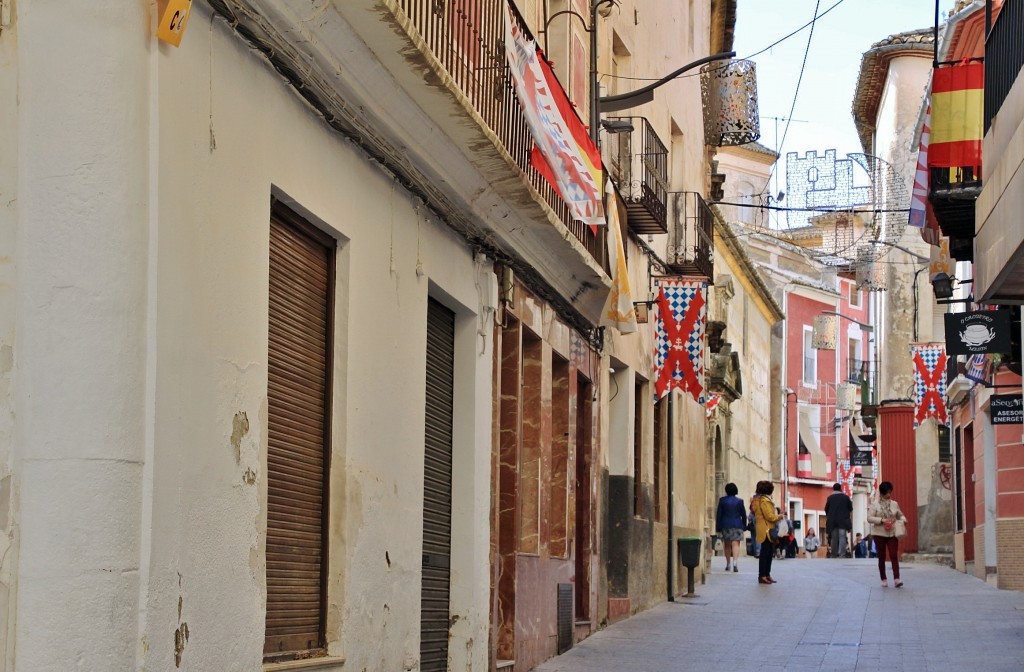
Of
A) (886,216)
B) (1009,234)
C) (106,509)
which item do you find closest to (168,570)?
(106,509)

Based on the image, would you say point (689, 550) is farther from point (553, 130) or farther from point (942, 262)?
point (553, 130)

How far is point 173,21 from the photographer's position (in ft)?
21.5

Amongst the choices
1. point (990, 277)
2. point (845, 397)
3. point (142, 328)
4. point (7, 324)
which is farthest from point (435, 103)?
point (845, 397)

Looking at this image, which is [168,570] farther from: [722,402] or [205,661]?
[722,402]

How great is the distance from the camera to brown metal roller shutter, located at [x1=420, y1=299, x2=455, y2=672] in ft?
38.9

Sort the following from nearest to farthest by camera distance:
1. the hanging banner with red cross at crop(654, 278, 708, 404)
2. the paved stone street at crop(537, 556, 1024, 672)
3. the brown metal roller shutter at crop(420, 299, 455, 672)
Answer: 1. the brown metal roller shutter at crop(420, 299, 455, 672)
2. the paved stone street at crop(537, 556, 1024, 672)
3. the hanging banner with red cross at crop(654, 278, 708, 404)

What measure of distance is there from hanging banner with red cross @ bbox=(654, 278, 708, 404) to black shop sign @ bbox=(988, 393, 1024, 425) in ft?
15.1

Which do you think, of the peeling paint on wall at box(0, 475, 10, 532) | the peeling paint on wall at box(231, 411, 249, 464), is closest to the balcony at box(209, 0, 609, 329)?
the peeling paint on wall at box(231, 411, 249, 464)

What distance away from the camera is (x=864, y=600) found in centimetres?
2152

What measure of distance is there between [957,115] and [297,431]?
9.76 meters

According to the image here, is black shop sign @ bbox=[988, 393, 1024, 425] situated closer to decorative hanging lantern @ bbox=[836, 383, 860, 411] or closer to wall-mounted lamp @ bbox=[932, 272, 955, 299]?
wall-mounted lamp @ bbox=[932, 272, 955, 299]

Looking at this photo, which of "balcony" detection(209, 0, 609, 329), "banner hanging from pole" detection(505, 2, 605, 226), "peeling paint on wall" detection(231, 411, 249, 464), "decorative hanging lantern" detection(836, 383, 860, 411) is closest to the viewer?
"peeling paint on wall" detection(231, 411, 249, 464)

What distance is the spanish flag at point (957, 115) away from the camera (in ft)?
53.3

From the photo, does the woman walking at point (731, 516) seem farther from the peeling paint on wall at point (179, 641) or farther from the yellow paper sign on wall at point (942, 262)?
the peeling paint on wall at point (179, 641)
